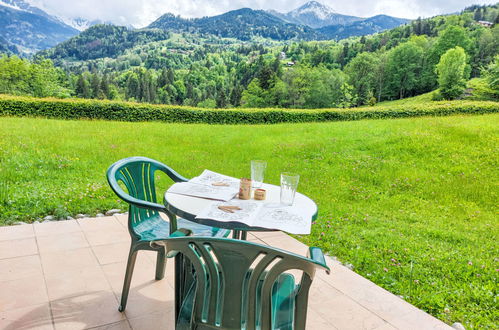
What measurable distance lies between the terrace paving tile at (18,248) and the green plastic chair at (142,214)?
117 centimetres

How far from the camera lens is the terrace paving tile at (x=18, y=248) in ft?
8.54

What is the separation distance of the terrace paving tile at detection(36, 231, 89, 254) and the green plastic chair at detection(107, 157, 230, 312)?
3.20 feet

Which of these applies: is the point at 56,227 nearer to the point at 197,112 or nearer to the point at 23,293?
the point at 23,293

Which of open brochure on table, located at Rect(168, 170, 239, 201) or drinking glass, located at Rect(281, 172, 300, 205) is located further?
open brochure on table, located at Rect(168, 170, 239, 201)

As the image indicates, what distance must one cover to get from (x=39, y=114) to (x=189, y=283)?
1527 centimetres

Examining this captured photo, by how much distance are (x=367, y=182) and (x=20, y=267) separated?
5.41 metres

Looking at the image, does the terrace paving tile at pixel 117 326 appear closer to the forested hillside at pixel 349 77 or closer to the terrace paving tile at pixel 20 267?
the terrace paving tile at pixel 20 267

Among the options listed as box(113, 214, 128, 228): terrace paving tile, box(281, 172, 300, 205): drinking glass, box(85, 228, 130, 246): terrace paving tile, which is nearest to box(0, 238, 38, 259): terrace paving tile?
box(85, 228, 130, 246): terrace paving tile

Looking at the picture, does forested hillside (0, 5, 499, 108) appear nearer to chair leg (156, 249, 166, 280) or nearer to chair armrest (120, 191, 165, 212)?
chair leg (156, 249, 166, 280)

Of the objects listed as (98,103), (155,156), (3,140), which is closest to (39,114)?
(98,103)

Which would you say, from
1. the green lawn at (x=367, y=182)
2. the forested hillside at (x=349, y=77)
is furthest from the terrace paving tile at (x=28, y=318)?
the forested hillside at (x=349, y=77)

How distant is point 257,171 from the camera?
1.98 m

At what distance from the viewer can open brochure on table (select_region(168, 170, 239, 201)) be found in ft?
6.16

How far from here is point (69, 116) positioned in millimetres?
13906
